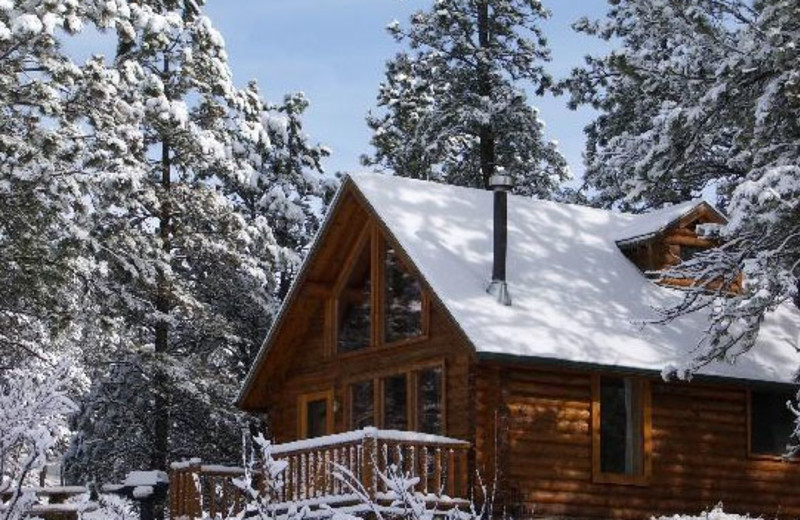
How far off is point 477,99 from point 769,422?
17038 mm

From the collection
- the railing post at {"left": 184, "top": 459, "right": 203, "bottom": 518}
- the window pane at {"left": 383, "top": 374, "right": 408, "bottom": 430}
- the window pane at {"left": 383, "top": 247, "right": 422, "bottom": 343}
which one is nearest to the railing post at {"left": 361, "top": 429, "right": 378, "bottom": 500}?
the window pane at {"left": 383, "top": 374, "right": 408, "bottom": 430}

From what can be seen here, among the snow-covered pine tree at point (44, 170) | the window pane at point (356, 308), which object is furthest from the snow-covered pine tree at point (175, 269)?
the window pane at point (356, 308)

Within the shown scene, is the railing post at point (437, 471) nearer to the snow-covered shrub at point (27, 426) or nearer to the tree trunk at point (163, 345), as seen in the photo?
the snow-covered shrub at point (27, 426)

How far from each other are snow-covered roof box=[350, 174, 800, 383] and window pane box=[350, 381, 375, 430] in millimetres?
2969

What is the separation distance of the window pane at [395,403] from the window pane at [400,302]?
0.73 meters

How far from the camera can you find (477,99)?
3872cm

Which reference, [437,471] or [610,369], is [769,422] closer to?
[610,369]

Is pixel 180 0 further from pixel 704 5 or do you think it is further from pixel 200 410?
pixel 704 5

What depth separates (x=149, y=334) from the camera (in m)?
34.7

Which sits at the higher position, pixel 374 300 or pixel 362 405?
pixel 374 300

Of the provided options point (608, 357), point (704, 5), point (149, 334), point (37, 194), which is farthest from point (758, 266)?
point (149, 334)

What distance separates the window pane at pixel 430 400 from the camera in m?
22.1

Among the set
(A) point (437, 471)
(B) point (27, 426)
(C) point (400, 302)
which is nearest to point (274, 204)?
(C) point (400, 302)

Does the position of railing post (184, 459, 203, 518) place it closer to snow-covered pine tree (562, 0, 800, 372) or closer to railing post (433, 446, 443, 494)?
railing post (433, 446, 443, 494)
